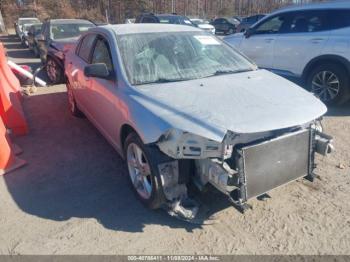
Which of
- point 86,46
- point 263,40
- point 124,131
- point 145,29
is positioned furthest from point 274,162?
point 263,40

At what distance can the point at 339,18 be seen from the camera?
5.92m

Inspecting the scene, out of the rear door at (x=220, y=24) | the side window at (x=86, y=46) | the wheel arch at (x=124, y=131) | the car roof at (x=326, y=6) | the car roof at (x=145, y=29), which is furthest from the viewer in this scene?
the rear door at (x=220, y=24)

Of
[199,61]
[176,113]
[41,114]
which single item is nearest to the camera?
[176,113]

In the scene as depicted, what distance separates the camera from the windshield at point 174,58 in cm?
354

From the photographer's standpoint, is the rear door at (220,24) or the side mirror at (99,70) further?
the rear door at (220,24)

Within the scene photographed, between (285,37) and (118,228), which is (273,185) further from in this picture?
(285,37)

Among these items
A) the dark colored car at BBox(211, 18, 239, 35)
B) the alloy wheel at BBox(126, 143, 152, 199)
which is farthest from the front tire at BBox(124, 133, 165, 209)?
the dark colored car at BBox(211, 18, 239, 35)

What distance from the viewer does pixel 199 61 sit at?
12.7ft

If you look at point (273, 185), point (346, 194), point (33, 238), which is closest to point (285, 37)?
point (346, 194)

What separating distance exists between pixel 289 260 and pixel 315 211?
0.76 metres

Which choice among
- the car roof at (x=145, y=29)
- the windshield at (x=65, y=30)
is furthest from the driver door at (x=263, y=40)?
the windshield at (x=65, y=30)

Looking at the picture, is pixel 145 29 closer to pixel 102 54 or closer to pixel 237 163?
pixel 102 54

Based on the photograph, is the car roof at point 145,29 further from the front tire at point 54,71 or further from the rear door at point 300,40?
the front tire at point 54,71

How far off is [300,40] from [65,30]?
6.73 metres
